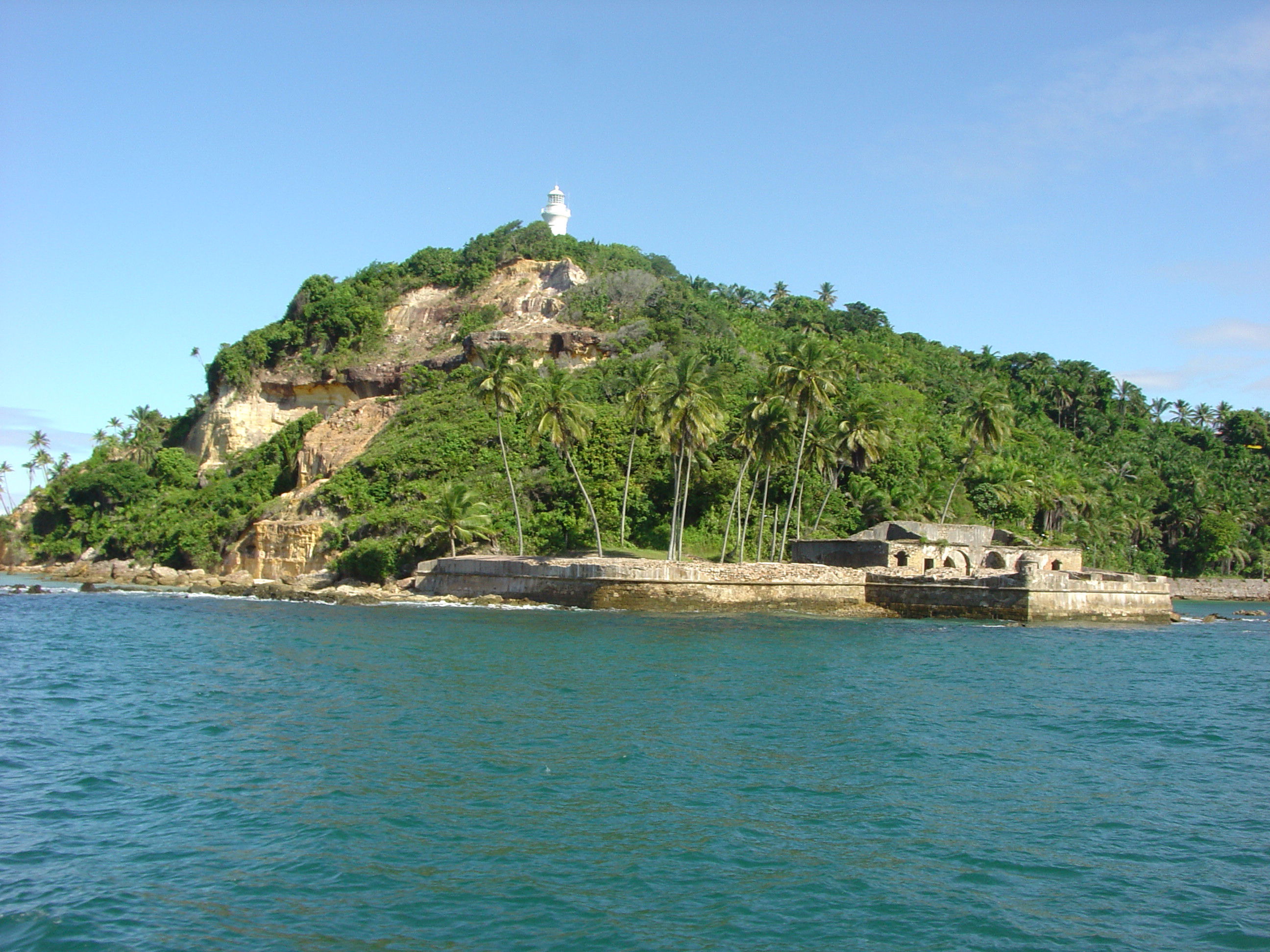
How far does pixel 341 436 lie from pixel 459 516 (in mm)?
20166

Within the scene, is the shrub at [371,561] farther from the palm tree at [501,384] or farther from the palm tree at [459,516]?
the palm tree at [501,384]

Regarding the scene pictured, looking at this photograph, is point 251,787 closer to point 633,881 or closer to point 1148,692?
point 633,881

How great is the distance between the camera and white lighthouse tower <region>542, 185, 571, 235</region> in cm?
8819

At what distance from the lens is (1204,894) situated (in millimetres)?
11531

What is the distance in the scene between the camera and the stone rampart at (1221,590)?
74750mm

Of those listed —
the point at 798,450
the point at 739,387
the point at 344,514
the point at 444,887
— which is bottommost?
the point at 444,887

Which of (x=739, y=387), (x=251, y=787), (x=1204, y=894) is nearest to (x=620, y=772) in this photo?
(x=251, y=787)

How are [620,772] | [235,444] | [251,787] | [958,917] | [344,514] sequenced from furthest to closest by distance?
1. [235,444]
2. [344,514]
3. [620,772]
4. [251,787]
5. [958,917]

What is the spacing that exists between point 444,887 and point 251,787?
4914mm

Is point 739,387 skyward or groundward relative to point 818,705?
skyward

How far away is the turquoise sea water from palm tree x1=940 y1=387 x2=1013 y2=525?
86.8ft

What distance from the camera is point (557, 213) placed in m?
88.4

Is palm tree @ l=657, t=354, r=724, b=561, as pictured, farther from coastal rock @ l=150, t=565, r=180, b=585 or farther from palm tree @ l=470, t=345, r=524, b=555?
coastal rock @ l=150, t=565, r=180, b=585

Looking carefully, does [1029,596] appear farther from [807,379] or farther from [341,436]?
[341,436]
